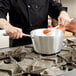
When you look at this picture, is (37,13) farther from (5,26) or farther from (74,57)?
(74,57)

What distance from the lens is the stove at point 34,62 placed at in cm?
73

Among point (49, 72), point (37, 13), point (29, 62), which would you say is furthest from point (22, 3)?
point (49, 72)

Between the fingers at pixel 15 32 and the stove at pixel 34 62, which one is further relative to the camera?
the fingers at pixel 15 32

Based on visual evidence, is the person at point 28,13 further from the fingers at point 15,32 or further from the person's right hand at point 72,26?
the fingers at point 15,32

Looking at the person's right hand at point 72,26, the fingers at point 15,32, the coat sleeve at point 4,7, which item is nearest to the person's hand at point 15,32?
the fingers at point 15,32

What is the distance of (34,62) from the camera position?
0.83 m

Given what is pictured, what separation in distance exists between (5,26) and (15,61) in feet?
0.82

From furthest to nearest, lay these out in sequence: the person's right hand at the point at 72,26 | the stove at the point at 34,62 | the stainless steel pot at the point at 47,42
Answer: the person's right hand at the point at 72,26, the stainless steel pot at the point at 47,42, the stove at the point at 34,62

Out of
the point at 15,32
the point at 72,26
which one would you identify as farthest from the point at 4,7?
the point at 72,26

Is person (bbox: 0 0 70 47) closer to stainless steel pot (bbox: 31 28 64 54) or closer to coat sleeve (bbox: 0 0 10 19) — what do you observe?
coat sleeve (bbox: 0 0 10 19)

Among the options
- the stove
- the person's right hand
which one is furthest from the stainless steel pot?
the person's right hand

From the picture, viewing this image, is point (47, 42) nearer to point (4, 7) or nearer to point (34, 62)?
point (34, 62)

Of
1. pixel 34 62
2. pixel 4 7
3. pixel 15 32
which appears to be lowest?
A: pixel 34 62

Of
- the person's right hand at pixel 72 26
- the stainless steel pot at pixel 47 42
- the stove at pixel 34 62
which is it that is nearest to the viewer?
the stove at pixel 34 62
